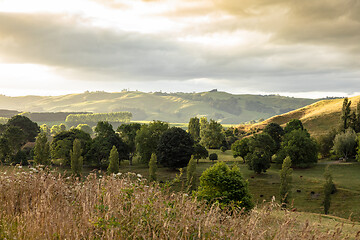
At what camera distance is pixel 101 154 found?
70.3 meters

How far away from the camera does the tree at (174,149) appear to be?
64.7 metres

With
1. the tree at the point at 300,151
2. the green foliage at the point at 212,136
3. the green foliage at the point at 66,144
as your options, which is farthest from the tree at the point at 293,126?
the green foliage at the point at 66,144

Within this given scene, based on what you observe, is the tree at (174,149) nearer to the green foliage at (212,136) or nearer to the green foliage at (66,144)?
the green foliage at (66,144)

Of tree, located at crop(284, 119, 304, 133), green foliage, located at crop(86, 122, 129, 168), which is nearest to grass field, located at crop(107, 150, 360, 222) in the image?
green foliage, located at crop(86, 122, 129, 168)

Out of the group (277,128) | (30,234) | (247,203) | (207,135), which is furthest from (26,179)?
(207,135)

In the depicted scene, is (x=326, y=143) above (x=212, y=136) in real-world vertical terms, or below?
below

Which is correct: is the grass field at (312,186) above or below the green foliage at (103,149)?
below

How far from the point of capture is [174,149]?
64312mm

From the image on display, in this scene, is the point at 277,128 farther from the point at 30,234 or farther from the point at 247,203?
the point at 30,234

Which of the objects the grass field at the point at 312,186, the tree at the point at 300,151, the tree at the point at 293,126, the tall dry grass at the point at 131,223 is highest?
the tall dry grass at the point at 131,223

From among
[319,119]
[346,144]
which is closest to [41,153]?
[346,144]

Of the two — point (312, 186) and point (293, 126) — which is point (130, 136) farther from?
Result: point (293, 126)

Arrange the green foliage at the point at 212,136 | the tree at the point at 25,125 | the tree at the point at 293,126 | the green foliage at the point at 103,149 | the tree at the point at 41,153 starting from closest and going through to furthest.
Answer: the tree at the point at 41,153, the green foliage at the point at 103,149, the tree at the point at 293,126, the tree at the point at 25,125, the green foliage at the point at 212,136

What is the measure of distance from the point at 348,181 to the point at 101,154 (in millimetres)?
62502
